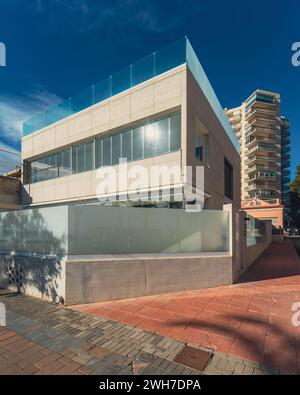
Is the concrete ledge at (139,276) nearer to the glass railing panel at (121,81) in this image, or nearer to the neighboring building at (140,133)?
the neighboring building at (140,133)

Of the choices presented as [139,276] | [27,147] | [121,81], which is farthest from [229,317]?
[27,147]

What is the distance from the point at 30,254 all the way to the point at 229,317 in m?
5.53

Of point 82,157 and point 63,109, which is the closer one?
point 82,157

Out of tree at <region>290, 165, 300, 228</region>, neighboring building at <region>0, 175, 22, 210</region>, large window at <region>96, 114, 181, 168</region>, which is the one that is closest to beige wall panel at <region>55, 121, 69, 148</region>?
large window at <region>96, 114, 181, 168</region>

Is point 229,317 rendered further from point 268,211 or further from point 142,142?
point 268,211

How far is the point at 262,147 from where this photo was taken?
204 ft

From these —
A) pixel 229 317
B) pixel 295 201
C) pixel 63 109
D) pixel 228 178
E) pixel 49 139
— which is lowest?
pixel 229 317

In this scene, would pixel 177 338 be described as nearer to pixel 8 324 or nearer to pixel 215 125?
pixel 8 324

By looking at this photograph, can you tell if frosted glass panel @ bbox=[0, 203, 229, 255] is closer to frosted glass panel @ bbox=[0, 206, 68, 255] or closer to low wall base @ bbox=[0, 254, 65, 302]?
frosted glass panel @ bbox=[0, 206, 68, 255]

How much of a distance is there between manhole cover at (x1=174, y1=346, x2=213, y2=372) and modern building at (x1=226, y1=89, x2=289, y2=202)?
6455 cm

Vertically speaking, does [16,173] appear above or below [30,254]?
above

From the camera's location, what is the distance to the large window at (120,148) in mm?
10165

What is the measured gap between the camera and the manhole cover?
3.07 m

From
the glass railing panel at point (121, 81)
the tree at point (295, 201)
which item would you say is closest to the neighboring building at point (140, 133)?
the glass railing panel at point (121, 81)
